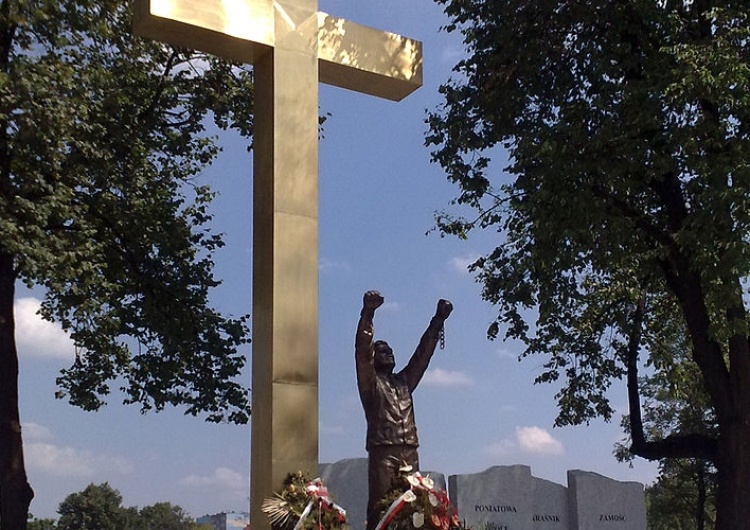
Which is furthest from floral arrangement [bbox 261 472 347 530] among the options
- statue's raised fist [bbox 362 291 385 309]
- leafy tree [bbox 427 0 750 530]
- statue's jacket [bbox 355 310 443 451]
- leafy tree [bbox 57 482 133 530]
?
leafy tree [bbox 57 482 133 530]

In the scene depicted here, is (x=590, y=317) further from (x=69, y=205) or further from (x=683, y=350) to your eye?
(x=69, y=205)

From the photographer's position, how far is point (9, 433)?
1592 centimetres

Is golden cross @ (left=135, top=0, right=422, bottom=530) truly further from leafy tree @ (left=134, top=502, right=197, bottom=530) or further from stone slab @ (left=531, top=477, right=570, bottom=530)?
leafy tree @ (left=134, top=502, right=197, bottom=530)

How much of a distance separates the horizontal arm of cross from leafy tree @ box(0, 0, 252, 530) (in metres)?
7.39

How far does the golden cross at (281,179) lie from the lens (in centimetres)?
750

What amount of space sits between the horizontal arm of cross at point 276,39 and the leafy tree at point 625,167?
538 cm

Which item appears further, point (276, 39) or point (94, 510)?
point (94, 510)

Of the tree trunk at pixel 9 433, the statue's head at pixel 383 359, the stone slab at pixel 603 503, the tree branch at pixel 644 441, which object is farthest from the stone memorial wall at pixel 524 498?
the statue's head at pixel 383 359

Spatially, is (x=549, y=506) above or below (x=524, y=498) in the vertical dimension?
below

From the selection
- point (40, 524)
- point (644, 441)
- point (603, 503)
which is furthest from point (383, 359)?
point (40, 524)

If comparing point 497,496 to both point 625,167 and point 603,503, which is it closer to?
point 603,503

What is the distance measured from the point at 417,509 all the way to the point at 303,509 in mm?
805

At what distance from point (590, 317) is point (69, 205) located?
8.92 m

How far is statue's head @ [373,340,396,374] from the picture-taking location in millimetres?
8094
